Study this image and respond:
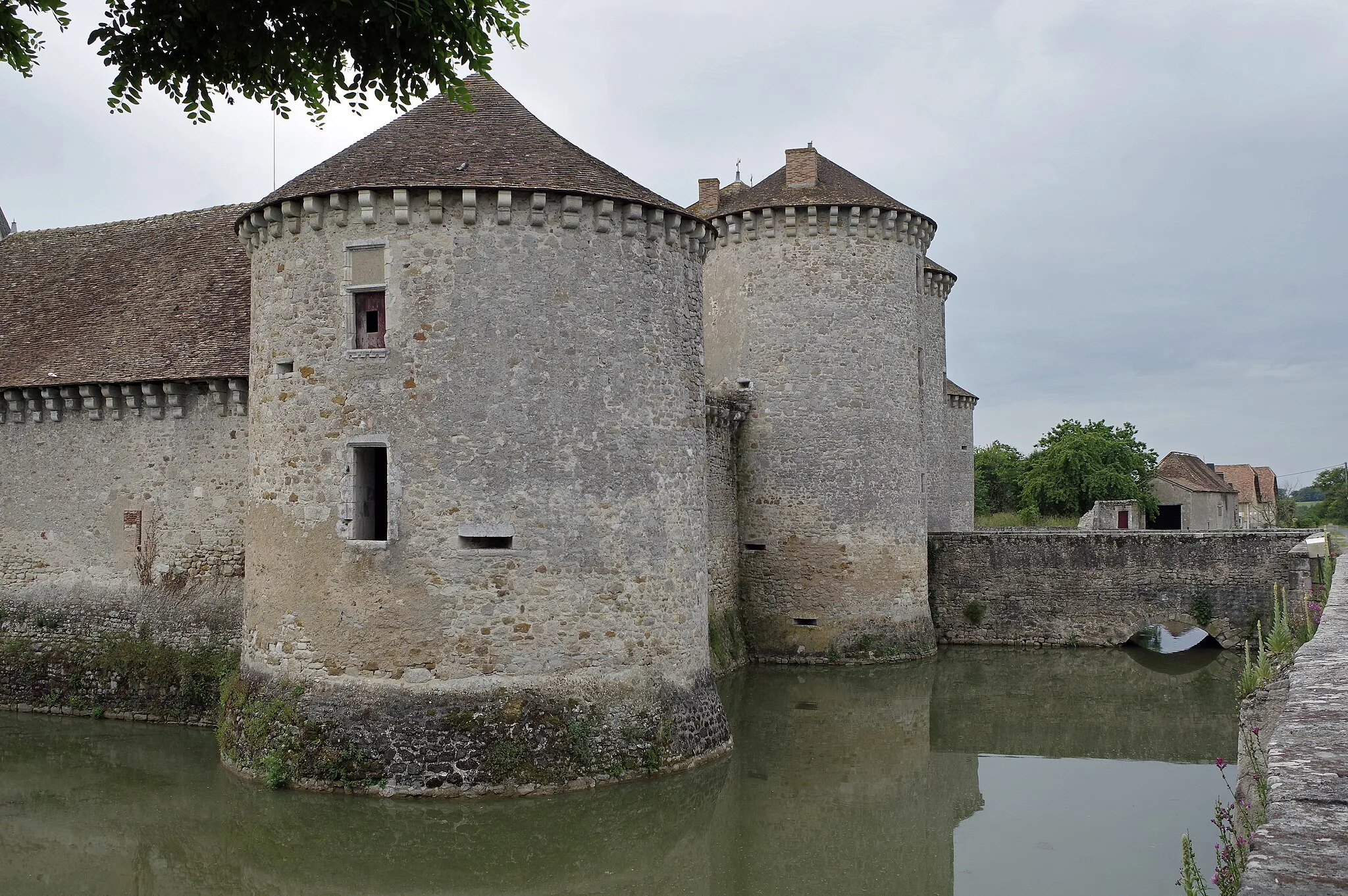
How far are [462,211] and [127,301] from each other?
7.25 meters

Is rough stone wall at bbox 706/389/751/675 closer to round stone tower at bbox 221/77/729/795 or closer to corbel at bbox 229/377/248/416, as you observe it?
round stone tower at bbox 221/77/729/795

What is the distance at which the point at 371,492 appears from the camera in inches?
441

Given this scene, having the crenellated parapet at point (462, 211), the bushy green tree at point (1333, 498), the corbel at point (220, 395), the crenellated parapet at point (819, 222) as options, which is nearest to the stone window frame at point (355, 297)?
the crenellated parapet at point (462, 211)

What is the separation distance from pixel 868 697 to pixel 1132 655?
6863 mm

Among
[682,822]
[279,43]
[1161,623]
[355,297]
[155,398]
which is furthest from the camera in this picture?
[1161,623]

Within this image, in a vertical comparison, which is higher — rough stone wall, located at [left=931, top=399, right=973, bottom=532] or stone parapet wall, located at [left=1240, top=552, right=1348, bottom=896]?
rough stone wall, located at [left=931, top=399, right=973, bottom=532]

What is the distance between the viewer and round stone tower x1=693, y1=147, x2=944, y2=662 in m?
18.0

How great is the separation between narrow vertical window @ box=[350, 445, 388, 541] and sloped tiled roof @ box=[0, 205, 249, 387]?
9.58 ft

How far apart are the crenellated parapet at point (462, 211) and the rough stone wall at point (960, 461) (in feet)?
55.9

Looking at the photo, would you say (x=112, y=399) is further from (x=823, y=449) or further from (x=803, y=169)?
(x=803, y=169)

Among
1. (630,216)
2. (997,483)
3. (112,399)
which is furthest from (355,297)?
(997,483)

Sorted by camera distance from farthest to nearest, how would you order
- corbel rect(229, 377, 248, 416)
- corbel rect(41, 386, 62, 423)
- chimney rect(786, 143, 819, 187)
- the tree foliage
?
chimney rect(786, 143, 819, 187)
corbel rect(41, 386, 62, 423)
corbel rect(229, 377, 248, 416)
the tree foliage

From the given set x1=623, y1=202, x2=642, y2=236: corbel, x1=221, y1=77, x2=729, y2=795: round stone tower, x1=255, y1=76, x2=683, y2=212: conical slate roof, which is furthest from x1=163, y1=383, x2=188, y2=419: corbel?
x1=623, y1=202, x2=642, y2=236: corbel

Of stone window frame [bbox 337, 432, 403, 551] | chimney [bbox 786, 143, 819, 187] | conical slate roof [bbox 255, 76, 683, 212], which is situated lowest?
stone window frame [bbox 337, 432, 403, 551]
